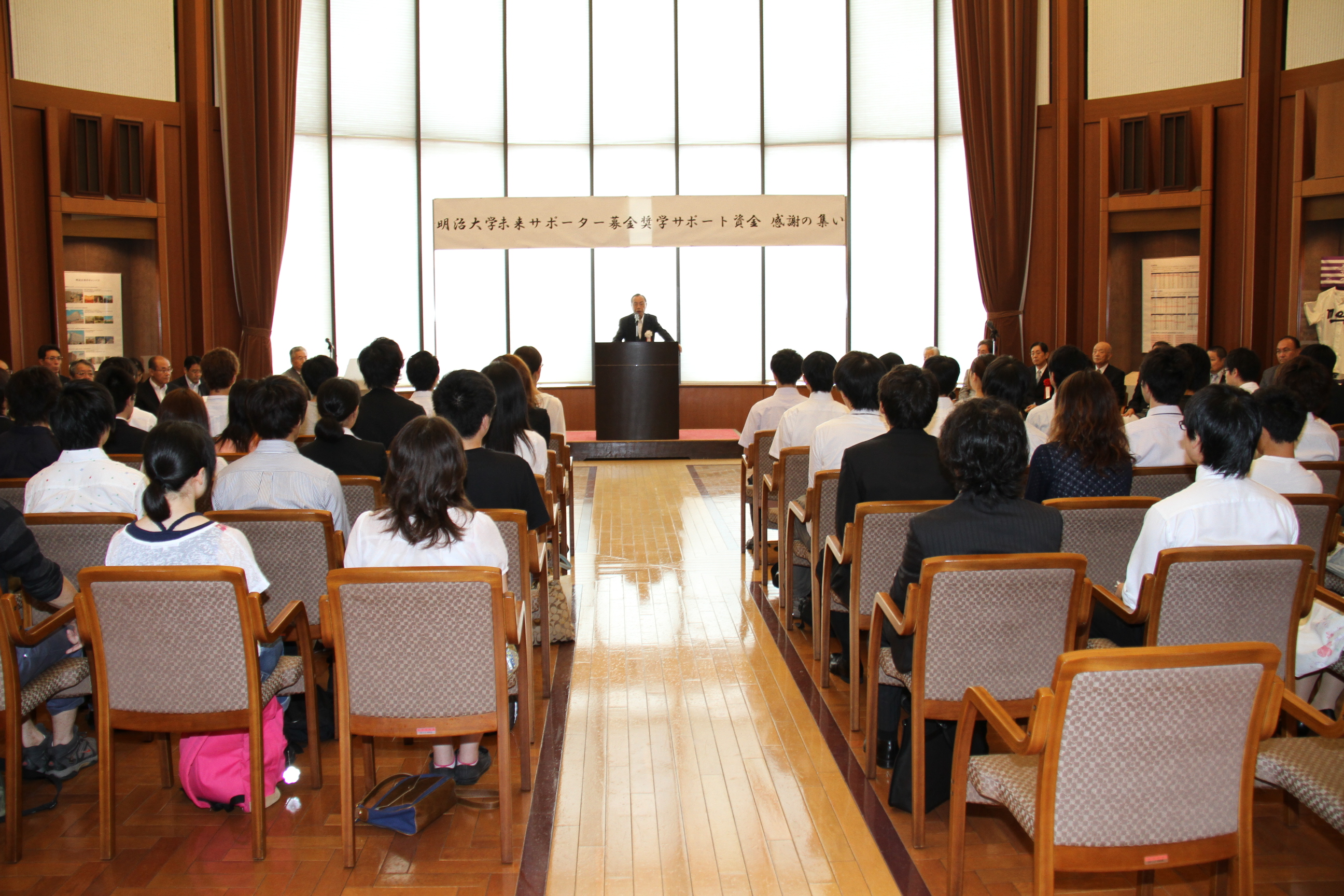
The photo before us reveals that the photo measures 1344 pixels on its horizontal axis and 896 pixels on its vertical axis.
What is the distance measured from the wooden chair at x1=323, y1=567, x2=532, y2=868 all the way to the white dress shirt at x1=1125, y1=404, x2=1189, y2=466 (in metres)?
2.83

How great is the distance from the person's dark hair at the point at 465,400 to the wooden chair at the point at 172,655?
1006 mm

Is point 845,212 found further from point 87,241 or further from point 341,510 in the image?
point 341,510

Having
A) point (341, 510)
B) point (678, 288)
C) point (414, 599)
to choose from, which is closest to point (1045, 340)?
point (678, 288)

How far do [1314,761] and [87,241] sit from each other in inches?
414

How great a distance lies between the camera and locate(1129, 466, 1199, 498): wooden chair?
386 centimetres

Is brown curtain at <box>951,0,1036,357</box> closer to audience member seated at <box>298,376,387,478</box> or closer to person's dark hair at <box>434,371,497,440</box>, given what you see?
audience member seated at <box>298,376,387,478</box>

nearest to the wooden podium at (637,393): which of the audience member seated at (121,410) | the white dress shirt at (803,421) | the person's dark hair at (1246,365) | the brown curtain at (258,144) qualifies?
the brown curtain at (258,144)

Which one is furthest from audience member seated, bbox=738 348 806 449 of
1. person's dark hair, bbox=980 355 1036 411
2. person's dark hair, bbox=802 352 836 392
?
person's dark hair, bbox=980 355 1036 411

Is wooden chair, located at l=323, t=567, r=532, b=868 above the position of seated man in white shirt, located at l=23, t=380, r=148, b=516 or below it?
below

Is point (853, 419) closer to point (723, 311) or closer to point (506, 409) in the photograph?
point (506, 409)

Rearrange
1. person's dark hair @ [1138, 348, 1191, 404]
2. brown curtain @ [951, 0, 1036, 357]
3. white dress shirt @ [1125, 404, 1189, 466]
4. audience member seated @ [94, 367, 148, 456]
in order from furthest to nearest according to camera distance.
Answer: brown curtain @ [951, 0, 1036, 357] < audience member seated @ [94, 367, 148, 456] < white dress shirt @ [1125, 404, 1189, 466] < person's dark hair @ [1138, 348, 1191, 404]

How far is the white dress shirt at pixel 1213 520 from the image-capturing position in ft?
9.07

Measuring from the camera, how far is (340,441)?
4098 mm

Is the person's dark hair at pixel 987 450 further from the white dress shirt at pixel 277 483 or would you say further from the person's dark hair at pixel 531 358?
the person's dark hair at pixel 531 358
